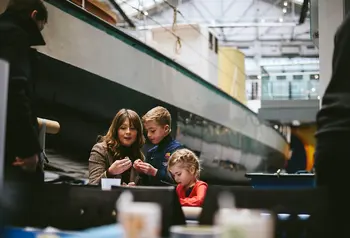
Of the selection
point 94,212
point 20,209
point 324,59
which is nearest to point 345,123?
point 94,212

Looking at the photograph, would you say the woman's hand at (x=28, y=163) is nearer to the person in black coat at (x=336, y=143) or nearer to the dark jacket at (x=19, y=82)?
the dark jacket at (x=19, y=82)

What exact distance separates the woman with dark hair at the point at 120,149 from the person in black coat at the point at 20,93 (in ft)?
3.37

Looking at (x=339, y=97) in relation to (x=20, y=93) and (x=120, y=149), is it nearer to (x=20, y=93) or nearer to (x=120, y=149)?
(x=20, y=93)

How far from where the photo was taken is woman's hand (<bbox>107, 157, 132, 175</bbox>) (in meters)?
2.29

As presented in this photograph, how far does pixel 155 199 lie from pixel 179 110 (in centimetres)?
430

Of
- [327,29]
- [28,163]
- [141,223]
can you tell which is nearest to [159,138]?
[327,29]

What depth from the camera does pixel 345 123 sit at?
1.14 metres

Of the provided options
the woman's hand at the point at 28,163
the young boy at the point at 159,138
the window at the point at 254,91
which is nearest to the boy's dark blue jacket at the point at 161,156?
the young boy at the point at 159,138

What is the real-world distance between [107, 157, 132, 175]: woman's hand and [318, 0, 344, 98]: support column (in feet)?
4.27

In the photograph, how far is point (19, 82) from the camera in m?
1.24

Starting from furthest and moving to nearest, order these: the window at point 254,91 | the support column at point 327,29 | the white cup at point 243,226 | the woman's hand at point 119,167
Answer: the window at point 254,91 → the support column at point 327,29 → the woman's hand at point 119,167 → the white cup at point 243,226

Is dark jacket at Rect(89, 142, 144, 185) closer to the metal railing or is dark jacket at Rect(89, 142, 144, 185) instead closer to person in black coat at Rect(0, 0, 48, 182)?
person in black coat at Rect(0, 0, 48, 182)

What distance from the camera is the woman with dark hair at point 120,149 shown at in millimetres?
2443

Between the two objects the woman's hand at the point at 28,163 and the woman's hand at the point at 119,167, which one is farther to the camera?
the woman's hand at the point at 119,167
